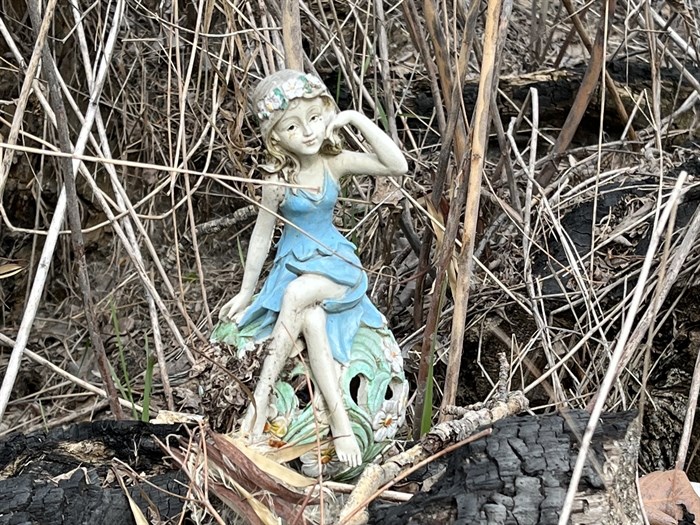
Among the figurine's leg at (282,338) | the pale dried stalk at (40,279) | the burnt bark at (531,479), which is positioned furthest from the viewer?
the pale dried stalk at (40,279)

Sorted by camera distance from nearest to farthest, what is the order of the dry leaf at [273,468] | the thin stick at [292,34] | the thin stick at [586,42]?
the dry leaf at [273,468] → the thin stick at [292,34] → the thin stick at [586,42]

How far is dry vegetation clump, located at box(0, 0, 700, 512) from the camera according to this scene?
1453mm

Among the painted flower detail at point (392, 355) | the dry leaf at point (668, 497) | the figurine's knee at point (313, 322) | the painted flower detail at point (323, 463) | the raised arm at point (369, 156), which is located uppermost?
the raised arm at point (369, 156)

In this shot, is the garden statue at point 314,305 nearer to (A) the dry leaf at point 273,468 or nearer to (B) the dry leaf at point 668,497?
(A) the dry leaf at point 273,468

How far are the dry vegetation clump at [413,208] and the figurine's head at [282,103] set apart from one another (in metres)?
0.11

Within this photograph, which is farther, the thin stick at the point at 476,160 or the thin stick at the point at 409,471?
the thin stick at the point at 476,160

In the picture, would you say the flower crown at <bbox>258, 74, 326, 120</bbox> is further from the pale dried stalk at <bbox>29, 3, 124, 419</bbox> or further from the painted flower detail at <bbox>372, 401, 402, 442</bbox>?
the painted flower detail at <bbox>372, 401, 402, 442</bbox>

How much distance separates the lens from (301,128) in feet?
4.20

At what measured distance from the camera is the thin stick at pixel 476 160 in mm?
1289

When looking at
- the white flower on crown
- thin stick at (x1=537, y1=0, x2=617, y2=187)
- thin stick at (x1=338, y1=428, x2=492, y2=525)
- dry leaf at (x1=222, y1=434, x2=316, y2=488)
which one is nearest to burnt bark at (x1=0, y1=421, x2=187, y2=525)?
dry leaf at (x1=222, y1=434, x2=316, y2=488)

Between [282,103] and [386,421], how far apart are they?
1.56ft

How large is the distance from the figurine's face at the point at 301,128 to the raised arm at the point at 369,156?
0.09ft

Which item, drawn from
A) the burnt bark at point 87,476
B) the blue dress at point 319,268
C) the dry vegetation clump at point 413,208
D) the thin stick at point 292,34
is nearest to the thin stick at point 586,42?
the dry vegetation clump at point 413,208

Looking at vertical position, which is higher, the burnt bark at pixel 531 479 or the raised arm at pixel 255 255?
the raised arm at pixel 255 255
